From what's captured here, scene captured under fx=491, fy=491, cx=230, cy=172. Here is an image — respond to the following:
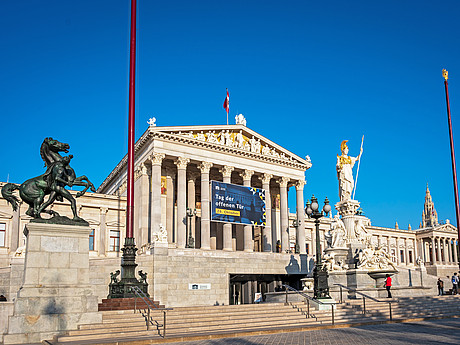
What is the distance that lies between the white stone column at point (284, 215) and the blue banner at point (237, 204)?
359 centimetres

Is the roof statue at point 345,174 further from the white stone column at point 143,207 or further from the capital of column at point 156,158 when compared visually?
the white stone column at point 143,207

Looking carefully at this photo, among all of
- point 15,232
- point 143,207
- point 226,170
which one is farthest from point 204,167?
point 15,232

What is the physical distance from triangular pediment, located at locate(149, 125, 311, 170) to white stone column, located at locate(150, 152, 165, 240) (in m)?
2.04

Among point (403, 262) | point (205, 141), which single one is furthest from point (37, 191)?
Result: point (403, 262)

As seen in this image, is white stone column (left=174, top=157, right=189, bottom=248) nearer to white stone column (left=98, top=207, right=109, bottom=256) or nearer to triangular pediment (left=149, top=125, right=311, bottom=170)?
triangular pediment (left=149, top=125, right=311, bottom=170)

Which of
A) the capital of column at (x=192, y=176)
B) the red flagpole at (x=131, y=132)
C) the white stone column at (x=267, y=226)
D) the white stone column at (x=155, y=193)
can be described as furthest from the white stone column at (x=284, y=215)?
the red flagpole at (x=131, y=132)

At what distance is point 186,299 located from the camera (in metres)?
38.9

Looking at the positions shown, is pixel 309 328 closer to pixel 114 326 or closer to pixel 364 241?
pixel 114 326

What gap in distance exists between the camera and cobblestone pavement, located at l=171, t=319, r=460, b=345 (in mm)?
13555

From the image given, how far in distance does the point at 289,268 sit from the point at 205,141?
582 inches

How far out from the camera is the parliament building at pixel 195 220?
4000 centimetres

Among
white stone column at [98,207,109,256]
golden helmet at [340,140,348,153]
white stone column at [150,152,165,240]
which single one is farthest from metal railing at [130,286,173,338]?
white stone column at [98,207,109,256]

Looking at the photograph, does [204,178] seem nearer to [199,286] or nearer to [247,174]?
[247,174]

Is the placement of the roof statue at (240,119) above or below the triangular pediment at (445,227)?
above
